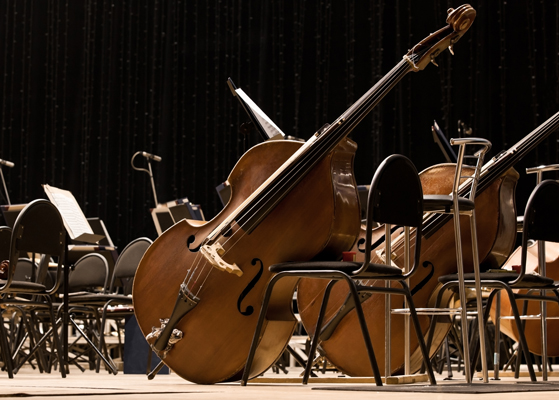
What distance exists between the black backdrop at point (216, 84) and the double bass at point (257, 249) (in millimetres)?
4212

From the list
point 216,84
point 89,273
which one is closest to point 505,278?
point 89,273

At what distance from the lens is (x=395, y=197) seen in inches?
98.0

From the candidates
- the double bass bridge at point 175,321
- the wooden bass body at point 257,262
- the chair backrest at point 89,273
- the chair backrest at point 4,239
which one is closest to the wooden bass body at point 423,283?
the wooden bass body at point 257,262

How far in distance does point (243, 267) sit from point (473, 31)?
16.8 ft

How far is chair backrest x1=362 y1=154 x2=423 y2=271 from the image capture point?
95.6 inches

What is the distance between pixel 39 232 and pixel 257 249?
1145 mm

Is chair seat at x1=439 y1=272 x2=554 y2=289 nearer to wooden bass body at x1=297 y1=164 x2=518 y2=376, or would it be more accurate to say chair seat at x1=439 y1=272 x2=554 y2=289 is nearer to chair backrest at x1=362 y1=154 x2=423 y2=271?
wooden bass body at x1=297 y1=164 x2=518 y2=376

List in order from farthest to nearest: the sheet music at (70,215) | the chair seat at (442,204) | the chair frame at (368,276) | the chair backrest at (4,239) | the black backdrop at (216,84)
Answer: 1. the black backdrop at (216,84)
2. the sheet music at (70,215)
3. the chair backrest at (4,239)
4. the chair seat at (442,204)
5. the chair frame at (368,276)

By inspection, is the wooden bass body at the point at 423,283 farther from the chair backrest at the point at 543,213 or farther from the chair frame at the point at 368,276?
the chair frame at the point at 368,276

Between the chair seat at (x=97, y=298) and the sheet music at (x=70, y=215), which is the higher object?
the sheet music at (x=70, y=215)

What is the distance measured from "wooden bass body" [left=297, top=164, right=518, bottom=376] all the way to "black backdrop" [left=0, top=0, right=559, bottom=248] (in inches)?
138

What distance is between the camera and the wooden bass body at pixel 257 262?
109 inches

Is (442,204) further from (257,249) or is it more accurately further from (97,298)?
(97,298)

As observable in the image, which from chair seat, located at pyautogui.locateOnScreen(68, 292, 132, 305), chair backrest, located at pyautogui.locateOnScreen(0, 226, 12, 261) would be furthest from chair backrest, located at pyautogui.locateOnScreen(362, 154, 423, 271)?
chair seat, located at pyautogui.locateOnScreen(68, 292, 132, 305)
